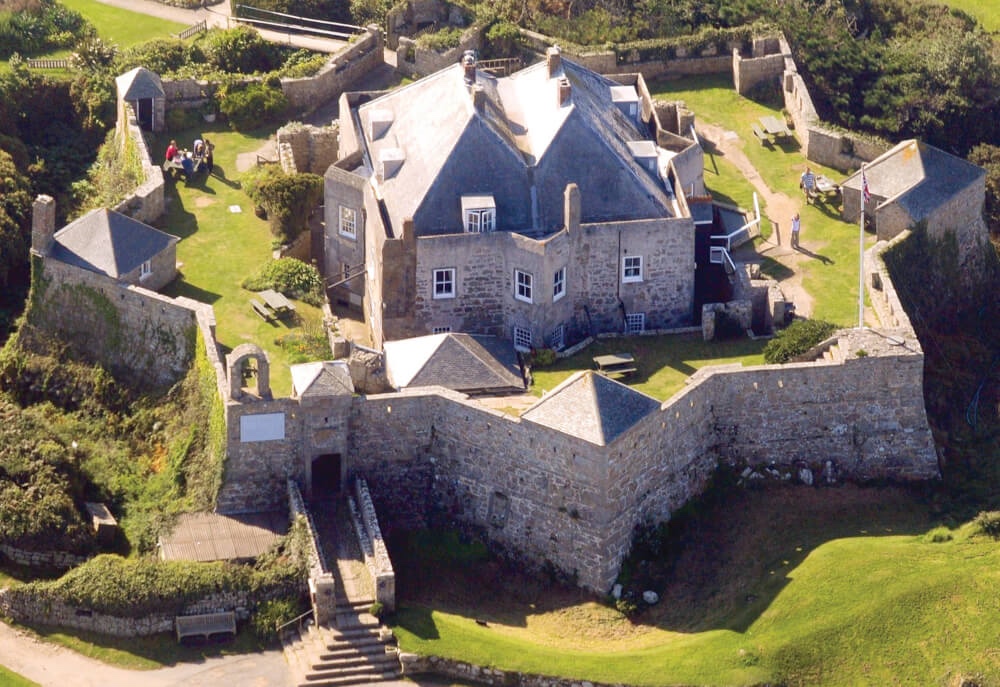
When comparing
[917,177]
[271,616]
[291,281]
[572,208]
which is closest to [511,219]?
[572,208]

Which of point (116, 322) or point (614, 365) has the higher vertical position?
point (116, 322)

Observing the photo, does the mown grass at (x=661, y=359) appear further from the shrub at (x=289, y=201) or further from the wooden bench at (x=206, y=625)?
the wooden bench at (x=206, y=625)

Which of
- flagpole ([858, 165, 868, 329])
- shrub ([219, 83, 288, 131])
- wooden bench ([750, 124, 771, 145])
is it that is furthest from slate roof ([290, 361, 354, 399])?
wooden bench ([750, 124, 771, 145])

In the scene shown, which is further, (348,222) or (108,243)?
(348,222)

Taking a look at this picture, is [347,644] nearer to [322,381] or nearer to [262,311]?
[322,381]

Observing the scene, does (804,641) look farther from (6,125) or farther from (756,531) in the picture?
(6,125)

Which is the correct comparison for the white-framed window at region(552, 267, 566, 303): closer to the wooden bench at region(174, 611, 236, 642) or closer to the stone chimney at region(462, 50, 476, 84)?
the stone chimney at region(462, 50, 476, 84)
